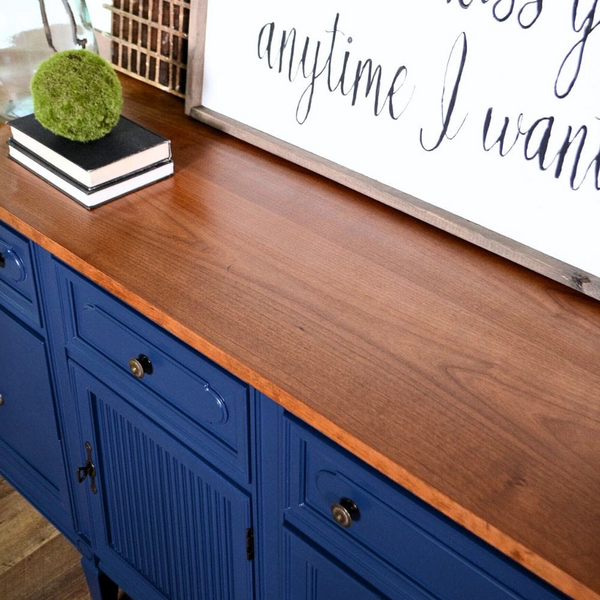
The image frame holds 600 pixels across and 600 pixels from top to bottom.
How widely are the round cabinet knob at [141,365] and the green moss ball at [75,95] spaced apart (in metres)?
0.31

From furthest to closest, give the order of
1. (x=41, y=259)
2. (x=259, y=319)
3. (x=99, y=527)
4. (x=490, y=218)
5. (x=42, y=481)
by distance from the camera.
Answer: (x=42, y=481)
(x=99, y=527)
(x=41, y=259)
(x=490, y=218)
(x=259, y=319)

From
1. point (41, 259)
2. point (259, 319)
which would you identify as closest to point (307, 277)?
point (259, 319)

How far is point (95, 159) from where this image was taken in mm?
1006

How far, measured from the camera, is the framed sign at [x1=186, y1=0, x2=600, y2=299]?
2.73ft

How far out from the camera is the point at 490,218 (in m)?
0.92

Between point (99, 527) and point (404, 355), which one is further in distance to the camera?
point (99, 527)

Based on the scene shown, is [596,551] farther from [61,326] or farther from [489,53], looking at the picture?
[61,326]

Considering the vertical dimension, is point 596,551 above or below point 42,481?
above

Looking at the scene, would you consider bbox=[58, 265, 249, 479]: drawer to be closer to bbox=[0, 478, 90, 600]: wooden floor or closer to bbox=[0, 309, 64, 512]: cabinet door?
bbox=[0, 309, 64, 512]: cabinet door

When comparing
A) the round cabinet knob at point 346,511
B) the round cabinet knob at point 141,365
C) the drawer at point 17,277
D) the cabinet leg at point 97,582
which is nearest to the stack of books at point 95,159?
the drawer at point 17,277

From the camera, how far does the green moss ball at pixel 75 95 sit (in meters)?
0.99

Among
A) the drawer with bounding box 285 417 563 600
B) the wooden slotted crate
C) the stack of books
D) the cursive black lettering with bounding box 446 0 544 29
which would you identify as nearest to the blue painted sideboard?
the drawer with bounding box 285 417 563 600

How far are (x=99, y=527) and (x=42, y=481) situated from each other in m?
0.20

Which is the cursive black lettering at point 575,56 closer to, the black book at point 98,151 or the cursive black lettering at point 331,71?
the cursive black lettering at point 331,71
